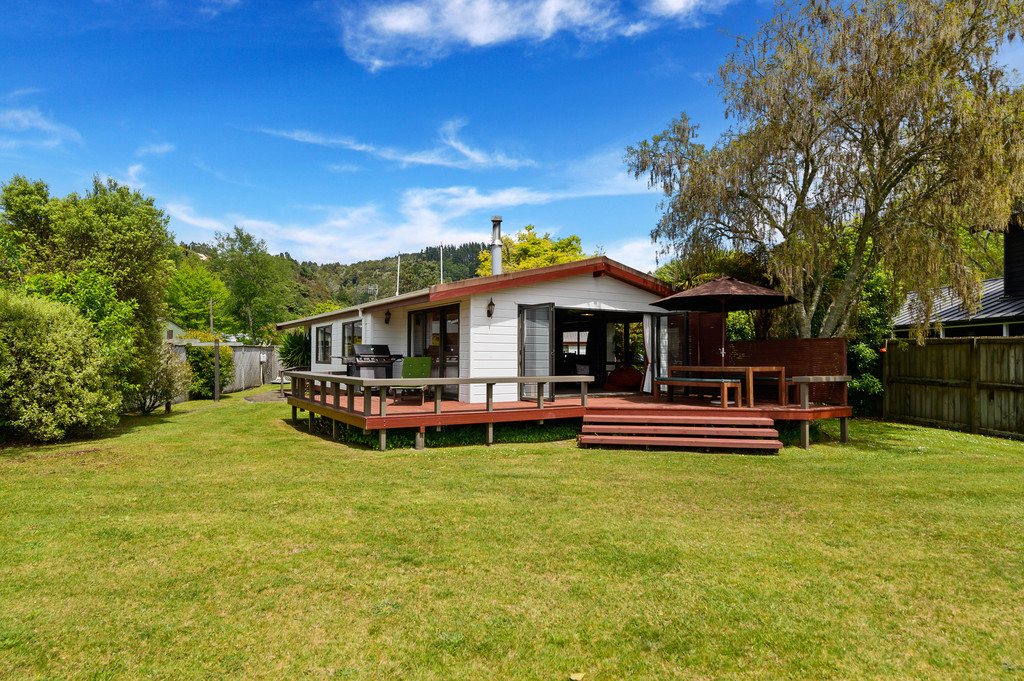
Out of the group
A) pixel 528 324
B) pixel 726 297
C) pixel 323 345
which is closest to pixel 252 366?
pixel 323 345

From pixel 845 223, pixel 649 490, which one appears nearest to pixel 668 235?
pixel 845 223

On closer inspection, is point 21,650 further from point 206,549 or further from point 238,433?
point 238,433

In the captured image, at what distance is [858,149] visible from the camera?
9602 mm

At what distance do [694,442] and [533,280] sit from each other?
419cm

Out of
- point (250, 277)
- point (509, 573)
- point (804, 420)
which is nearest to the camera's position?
point (509, 573)

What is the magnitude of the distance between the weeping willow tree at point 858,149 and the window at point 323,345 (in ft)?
38.8

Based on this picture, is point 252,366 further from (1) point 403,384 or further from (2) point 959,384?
(2) point 959,384

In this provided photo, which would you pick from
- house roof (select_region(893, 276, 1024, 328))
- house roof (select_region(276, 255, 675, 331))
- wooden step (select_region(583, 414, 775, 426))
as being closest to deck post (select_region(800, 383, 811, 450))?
wooden step (select_region(583, 414, 775, 426))

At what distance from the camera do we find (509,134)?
19.8 metres

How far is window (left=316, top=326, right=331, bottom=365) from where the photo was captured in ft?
59.9

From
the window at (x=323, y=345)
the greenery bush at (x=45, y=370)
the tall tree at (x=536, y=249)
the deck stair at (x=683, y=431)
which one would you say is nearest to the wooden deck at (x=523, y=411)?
the deck stair at (x=683, y=431)

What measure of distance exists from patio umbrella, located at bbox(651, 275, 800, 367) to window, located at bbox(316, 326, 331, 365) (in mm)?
11949

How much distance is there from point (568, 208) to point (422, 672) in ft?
90.2

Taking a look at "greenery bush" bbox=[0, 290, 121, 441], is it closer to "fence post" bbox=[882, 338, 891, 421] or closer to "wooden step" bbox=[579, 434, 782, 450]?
"wooden step" bbox=[579, 434, 782, 450]
